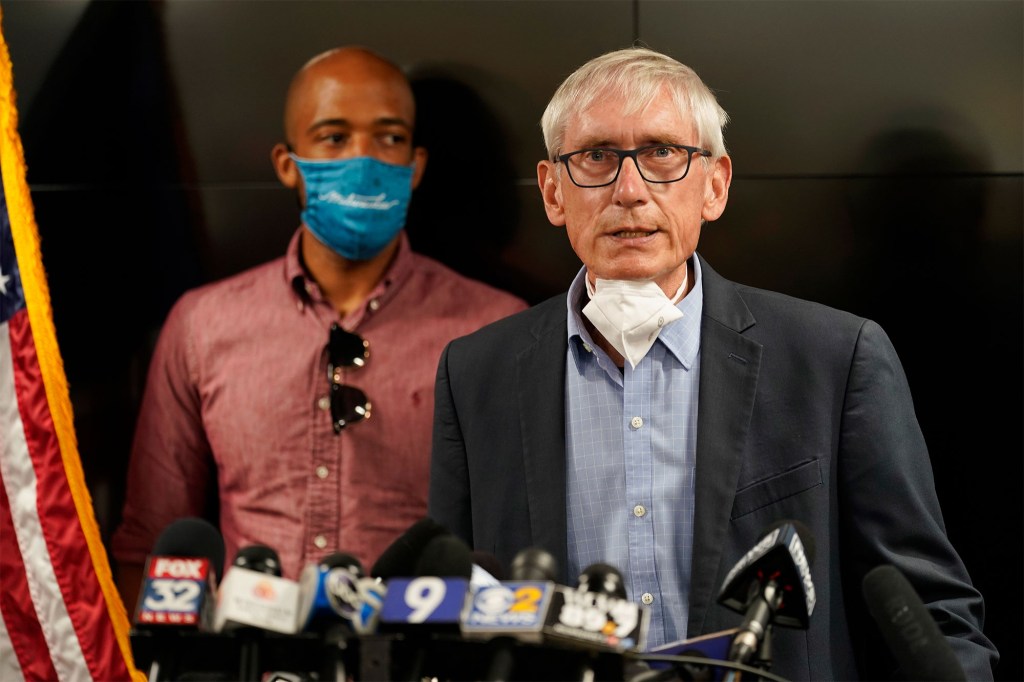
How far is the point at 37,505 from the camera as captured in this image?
2.91 metres

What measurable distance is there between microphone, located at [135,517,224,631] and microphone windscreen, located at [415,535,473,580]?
0.25 m

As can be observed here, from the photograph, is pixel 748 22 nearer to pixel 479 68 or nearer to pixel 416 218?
pixel 479 68

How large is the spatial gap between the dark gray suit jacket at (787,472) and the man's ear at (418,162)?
1051mm

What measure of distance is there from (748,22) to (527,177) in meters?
0.70

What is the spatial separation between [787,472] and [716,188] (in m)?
0.60

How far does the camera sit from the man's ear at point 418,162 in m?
3.25

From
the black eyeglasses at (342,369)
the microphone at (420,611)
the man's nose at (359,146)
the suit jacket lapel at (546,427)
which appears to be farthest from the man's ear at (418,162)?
the microphone at (420,611)

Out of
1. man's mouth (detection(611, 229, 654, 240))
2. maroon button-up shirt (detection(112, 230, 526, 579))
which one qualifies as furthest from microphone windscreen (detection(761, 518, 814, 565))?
maroon button-up shirt (detection(112, 230, 526, 579))

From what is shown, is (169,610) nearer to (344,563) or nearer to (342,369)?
(344,563)

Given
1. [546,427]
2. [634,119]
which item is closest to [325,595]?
[546,427]

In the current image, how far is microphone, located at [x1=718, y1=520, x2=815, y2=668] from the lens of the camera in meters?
1.47

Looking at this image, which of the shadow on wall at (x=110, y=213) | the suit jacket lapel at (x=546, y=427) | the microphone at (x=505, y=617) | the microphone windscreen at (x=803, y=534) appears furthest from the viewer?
the shadow on wall at (x=110, y=213)

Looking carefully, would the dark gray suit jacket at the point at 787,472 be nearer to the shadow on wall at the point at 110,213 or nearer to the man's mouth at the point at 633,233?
the man's mouth at the point at 633,233

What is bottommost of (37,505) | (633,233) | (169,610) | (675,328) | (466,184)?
(169,610)
